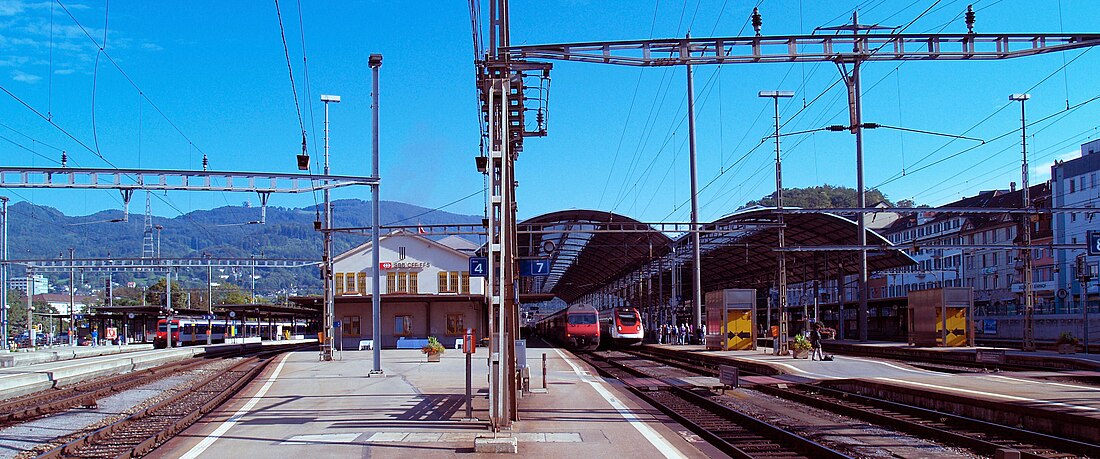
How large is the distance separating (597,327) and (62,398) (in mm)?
35895

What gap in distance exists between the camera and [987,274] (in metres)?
72.8

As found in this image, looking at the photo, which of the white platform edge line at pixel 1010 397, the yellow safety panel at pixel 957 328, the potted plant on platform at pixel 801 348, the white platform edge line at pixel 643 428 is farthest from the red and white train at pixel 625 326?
the white platform edge line at pixel 1010 397

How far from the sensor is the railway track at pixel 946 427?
1272 centimetres

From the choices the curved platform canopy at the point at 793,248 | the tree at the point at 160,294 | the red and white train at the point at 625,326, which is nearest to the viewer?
the curved platform canopy at the point at 793,248

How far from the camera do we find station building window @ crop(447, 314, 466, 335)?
57.8 m

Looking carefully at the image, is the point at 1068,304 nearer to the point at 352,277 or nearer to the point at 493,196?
the point at 352,277

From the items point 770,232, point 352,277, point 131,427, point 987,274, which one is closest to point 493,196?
point 131,427

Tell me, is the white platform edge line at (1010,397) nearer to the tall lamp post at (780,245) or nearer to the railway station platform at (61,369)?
the tall lamp post at (780,245)

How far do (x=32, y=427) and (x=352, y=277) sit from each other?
44.1m

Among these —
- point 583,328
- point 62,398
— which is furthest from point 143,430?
point 583,328

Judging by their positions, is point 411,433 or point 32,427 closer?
point 411,433

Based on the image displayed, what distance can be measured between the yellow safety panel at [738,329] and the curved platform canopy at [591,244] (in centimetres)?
571

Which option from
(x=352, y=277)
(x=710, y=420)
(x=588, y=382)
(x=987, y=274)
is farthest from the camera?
(x=987, y=274)

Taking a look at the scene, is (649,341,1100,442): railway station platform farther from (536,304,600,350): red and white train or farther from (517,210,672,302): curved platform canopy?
(536,304,600,350): red and white train
